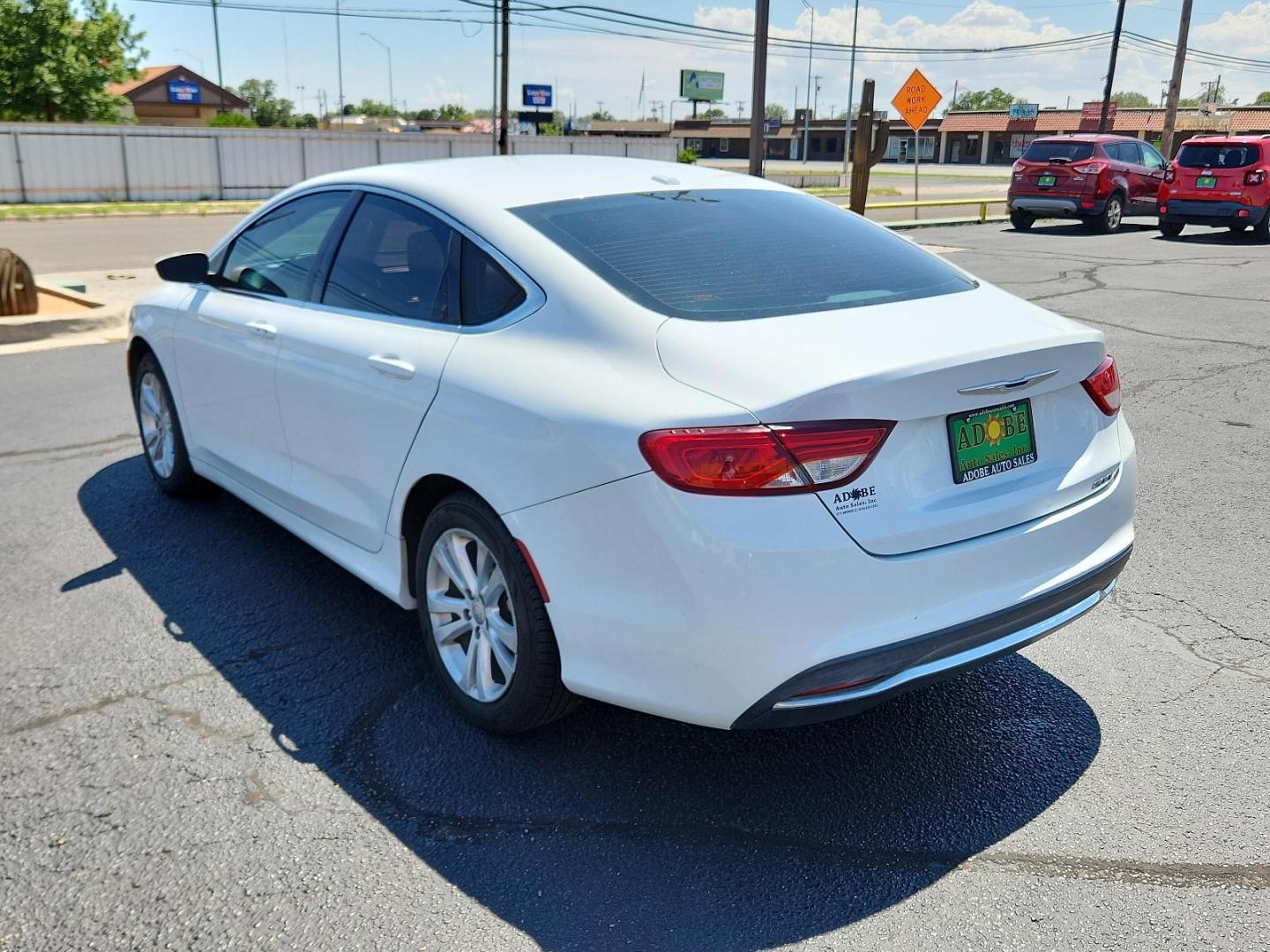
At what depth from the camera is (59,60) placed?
160 ft

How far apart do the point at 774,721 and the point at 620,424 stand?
0.82 meters

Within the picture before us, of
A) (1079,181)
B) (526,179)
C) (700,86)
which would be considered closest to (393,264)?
(526,179)

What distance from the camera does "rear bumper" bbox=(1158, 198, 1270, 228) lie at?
20281 millimetres

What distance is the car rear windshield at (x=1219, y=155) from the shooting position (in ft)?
66.3

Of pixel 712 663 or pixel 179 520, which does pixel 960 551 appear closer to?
pixel 712 663

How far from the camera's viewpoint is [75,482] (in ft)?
19.6

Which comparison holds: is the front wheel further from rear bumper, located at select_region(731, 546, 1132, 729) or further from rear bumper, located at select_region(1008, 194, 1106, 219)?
rear bumper, located at select_region(731, 546, 1132, 729)

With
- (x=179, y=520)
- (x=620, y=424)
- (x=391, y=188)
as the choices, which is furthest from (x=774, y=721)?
(x=179, y=520)

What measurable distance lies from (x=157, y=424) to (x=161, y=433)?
7 cm

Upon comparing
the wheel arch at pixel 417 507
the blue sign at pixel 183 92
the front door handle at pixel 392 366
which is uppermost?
the blue sign at pixel 183 92

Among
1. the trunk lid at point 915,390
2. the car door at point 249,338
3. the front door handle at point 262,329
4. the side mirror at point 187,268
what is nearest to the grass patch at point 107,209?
the side mirror at point 187,268

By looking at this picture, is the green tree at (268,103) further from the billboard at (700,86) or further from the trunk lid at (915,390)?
the trunk lid at (915,390)

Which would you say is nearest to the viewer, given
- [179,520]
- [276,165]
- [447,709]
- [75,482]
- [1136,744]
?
[1136,744]

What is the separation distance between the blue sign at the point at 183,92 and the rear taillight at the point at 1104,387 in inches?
4076
